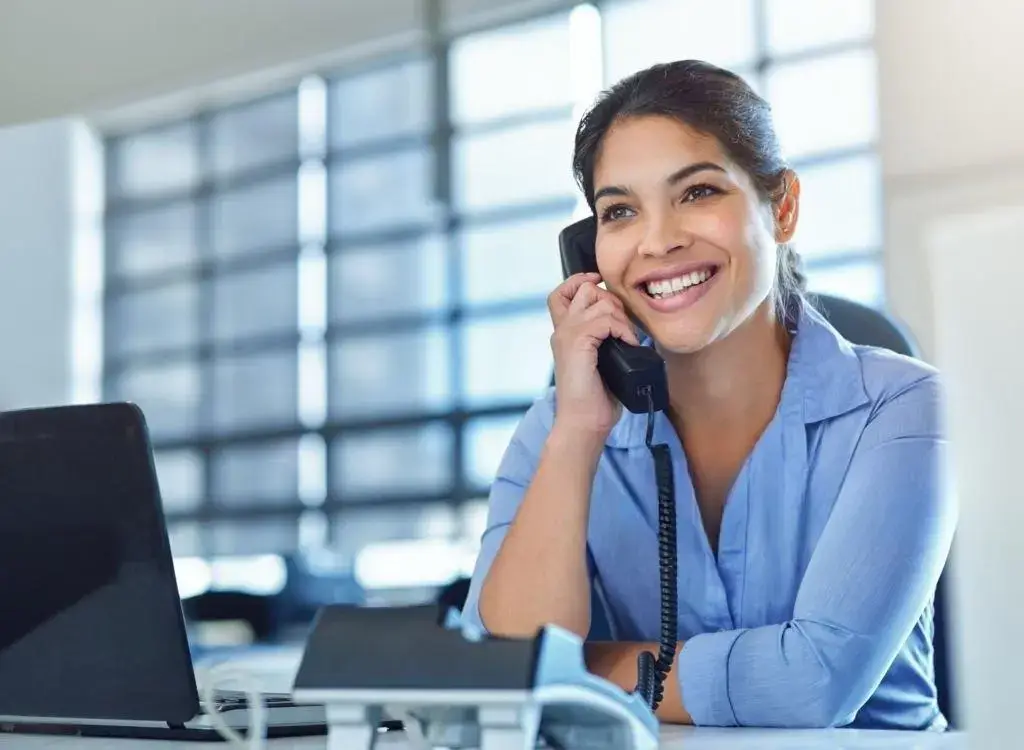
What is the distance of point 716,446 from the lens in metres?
1.27

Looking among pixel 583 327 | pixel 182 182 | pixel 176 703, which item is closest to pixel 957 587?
pixel 176 703

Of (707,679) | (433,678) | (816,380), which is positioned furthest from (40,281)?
(433,678)

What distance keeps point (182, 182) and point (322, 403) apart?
183cm

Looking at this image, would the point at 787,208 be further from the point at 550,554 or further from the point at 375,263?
the point at 375,263

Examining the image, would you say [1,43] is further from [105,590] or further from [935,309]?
[935,309]

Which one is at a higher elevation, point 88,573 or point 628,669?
point 88,573

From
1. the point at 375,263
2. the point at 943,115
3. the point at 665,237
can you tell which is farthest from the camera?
the point at 375,263

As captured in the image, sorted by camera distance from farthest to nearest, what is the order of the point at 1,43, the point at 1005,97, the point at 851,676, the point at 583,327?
the point at 1,43 < the point at 1005,97 < the point at 583,327 < the point at 851,676

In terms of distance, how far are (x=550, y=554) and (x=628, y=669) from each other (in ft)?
0.51

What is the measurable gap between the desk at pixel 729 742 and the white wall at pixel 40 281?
17.1 ft

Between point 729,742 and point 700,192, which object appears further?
point 700,192

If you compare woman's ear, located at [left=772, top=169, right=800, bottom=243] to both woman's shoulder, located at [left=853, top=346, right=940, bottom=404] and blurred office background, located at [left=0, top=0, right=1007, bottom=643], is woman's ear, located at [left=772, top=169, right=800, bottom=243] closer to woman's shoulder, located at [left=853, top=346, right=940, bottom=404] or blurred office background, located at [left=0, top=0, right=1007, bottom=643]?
woman's shoulder, located at [left=853, top=346, right=940, bottom=404]

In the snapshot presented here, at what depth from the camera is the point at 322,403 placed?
750 cm

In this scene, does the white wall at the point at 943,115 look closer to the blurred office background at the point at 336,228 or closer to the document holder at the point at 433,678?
the blurred office background at the point at 336,228
